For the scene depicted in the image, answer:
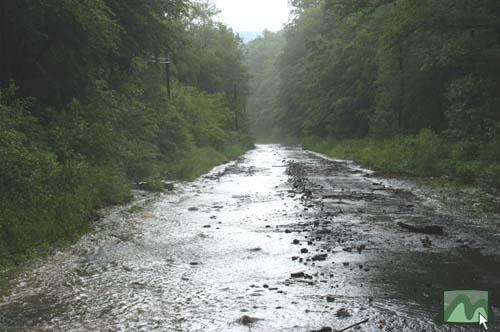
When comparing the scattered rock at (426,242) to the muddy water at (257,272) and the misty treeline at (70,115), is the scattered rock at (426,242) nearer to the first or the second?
the muddy water at (257,272)

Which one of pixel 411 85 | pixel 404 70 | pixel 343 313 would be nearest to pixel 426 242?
pixel 343 313

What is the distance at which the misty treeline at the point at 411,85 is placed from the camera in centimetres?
1897

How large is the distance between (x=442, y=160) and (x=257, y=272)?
14.7 meters

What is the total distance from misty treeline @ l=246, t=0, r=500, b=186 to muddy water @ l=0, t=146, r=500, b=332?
7.26m

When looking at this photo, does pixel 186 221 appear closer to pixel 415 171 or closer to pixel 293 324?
pixel 293 324

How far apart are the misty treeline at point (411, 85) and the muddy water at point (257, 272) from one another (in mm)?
7262

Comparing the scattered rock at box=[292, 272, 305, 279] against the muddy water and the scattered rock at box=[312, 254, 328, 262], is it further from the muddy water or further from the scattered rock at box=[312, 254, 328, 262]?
the scattered rock at box=[312, 254, 328, 262]

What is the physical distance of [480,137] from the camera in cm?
1936

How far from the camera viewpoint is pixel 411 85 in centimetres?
3388

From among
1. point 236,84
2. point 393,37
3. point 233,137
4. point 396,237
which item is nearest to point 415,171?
point 393,37

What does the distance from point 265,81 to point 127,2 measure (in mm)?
113525

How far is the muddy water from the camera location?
5254mm

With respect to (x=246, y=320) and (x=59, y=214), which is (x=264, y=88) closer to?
(x=59, y=214)

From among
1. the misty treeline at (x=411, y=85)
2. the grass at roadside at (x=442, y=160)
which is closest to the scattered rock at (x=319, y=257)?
the grass at roadside at (x=442, y=160)
